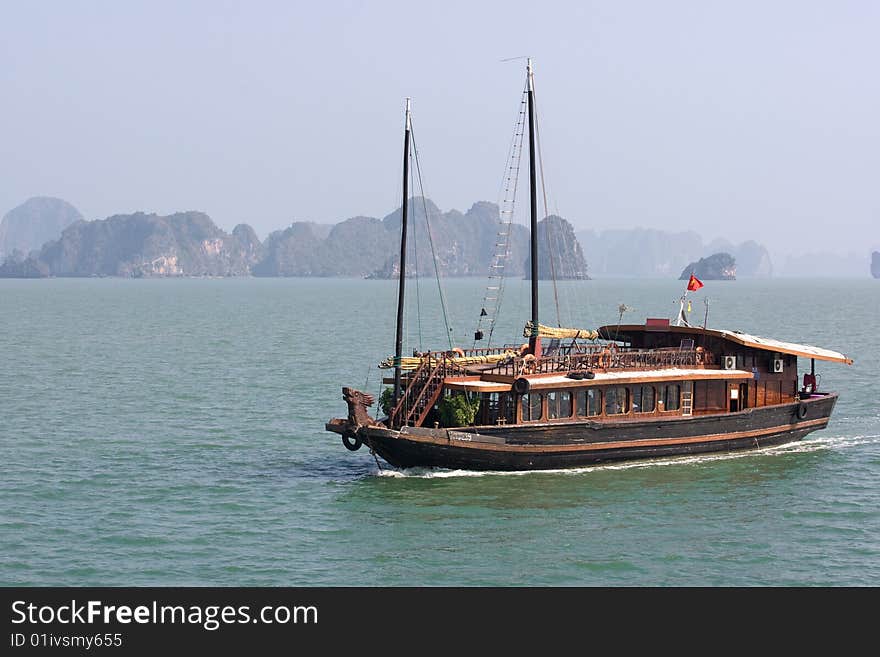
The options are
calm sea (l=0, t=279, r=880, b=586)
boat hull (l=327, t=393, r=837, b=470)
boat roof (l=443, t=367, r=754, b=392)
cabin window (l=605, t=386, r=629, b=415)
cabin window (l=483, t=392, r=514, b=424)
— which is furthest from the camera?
cabin window (l=605, t=386, r=629, b=415)

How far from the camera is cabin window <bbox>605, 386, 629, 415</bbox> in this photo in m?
38.9

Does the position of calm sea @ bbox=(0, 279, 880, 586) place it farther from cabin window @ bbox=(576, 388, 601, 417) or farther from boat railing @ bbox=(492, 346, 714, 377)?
boat railing @ bbox=(492, 346, 714, 377)

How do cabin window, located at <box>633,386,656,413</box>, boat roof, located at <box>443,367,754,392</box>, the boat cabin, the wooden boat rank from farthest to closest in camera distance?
cabin window, located at <box>633,386,656,413</box>
the boat cabin
boat roof, located at <box>443,367,754,392</box>
the wooden boat

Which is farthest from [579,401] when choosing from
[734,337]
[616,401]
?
[734,337]

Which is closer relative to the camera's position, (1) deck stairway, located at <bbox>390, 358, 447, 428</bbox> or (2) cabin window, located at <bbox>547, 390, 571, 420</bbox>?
(1) deck stairway, located at <bbox>390, 358, 447, 428</bbox>

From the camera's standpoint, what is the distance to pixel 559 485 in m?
36.2

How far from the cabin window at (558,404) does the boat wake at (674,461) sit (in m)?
1.64

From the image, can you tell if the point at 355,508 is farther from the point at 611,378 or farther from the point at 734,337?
the point at 734,337

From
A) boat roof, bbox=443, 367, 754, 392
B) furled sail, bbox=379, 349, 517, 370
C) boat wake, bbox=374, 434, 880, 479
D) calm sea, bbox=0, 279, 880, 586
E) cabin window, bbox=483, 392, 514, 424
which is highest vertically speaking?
furled sail, bbox=379, 349, 517, 370

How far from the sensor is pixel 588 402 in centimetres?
3856

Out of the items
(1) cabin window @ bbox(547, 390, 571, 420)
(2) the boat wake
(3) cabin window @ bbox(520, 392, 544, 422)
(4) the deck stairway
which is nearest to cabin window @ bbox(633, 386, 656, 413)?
(2) the boat wake

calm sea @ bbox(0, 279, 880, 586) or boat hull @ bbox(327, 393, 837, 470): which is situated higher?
boat hull @ bbox(327, 393, 837, 470)

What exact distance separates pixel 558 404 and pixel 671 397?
4.50 metres

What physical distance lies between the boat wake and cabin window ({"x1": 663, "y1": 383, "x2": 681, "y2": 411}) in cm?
164
